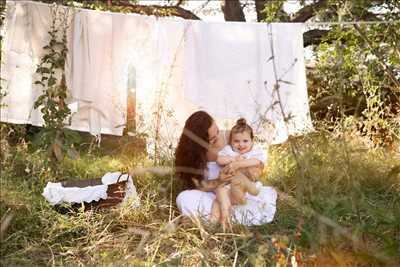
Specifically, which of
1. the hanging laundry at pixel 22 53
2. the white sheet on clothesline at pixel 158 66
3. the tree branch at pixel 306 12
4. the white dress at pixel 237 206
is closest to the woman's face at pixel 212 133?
the white dress at pixel 237 206

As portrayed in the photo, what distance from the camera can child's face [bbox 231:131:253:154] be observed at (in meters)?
3.67

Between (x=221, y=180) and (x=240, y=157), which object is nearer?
(x=221, y=180)

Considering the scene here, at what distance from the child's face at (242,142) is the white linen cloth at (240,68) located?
134 centimetres

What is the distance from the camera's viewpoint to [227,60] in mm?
5082

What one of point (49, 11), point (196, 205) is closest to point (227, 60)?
point (49, 11)

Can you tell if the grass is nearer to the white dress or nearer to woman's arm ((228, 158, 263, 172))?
the white dress

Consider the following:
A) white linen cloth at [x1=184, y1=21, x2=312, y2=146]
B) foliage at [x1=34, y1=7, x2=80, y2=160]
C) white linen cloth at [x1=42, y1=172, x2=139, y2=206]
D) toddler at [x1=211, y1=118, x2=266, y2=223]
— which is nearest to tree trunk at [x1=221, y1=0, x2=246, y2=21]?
white linen cloth at [x1=184, y1=21, x2=312, y2=146]

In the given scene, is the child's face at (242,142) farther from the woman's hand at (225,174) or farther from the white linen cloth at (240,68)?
the white linen cloth at (240,68)

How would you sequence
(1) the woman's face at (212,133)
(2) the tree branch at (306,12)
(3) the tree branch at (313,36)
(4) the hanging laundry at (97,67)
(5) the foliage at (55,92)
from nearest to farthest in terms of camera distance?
1. (1) the woman's face at (212,133)
2. (5) the foliage at (55,92)
3. (4) the hanging laundry at (97,67)
4. (2) the tree branch at (306,12)
5. (3) the tree branch at (313,36)

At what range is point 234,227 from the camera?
285cm

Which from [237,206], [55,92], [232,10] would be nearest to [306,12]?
[232,10]

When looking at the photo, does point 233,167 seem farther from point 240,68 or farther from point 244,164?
point 240,68

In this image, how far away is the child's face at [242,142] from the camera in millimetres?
3668

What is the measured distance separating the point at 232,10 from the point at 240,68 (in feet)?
9.22
